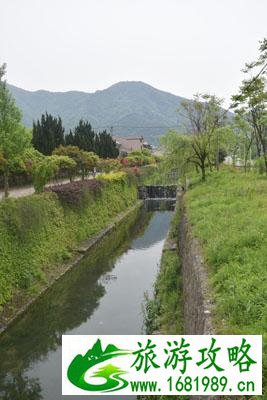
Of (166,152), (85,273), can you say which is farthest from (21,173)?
(85,273)

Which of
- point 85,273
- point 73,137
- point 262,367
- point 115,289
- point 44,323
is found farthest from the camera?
point 73,137

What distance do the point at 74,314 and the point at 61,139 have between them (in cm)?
3417

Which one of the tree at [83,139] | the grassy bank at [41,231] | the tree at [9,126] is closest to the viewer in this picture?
the grassy bank at [41,231]

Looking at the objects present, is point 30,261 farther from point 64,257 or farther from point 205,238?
point 205,238

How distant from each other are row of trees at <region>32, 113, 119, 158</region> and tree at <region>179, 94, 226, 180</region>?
17465 mm

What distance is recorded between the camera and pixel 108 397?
10.5m

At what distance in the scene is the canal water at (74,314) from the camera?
12.1 meters

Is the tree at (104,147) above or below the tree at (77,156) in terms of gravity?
above

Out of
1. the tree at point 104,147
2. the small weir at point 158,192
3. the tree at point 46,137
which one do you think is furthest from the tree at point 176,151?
the tree at point 104,147

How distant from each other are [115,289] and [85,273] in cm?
287

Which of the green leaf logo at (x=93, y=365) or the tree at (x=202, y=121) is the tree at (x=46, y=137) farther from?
the green leaf logo at (x=93, y=365)

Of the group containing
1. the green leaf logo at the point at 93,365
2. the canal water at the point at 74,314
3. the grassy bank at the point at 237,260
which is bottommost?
the canal water at the point at 74,314

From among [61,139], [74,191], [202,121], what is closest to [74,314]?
[74,191]

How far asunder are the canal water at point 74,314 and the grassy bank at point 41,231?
1177 millimetres
